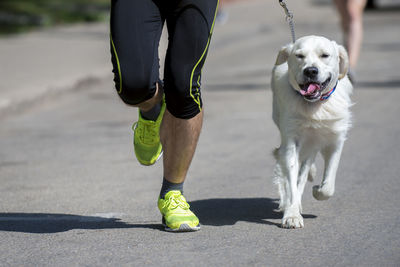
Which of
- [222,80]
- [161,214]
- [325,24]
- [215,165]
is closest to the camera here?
[161,214]

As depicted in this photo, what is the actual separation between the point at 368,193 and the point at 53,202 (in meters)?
2.03

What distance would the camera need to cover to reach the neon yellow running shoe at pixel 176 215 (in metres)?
4.43

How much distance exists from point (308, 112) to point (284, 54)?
402 mm

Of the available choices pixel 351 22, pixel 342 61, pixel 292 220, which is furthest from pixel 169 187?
pixel 351 22

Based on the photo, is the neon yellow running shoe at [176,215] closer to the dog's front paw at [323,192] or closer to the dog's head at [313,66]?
the dog's front paw at [323,192]

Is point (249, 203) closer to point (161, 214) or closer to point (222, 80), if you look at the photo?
point (161, 214)

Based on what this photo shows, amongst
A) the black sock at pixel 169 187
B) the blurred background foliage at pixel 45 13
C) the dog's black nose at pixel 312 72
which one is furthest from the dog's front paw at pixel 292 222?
the blurred background foliage at pixel 45 13

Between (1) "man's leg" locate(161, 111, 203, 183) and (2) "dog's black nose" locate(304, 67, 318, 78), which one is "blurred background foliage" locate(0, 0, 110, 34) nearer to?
(1) "man's leg" locate(161, 111, 203, 183)

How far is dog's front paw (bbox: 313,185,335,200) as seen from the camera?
15.7 ft

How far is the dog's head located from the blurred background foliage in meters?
13.5

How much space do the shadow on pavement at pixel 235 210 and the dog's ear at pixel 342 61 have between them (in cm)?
85

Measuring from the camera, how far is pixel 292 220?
4.52 metres

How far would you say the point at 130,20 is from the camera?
4.23 meters

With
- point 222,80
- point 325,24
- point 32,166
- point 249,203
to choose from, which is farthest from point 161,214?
point 325,24
